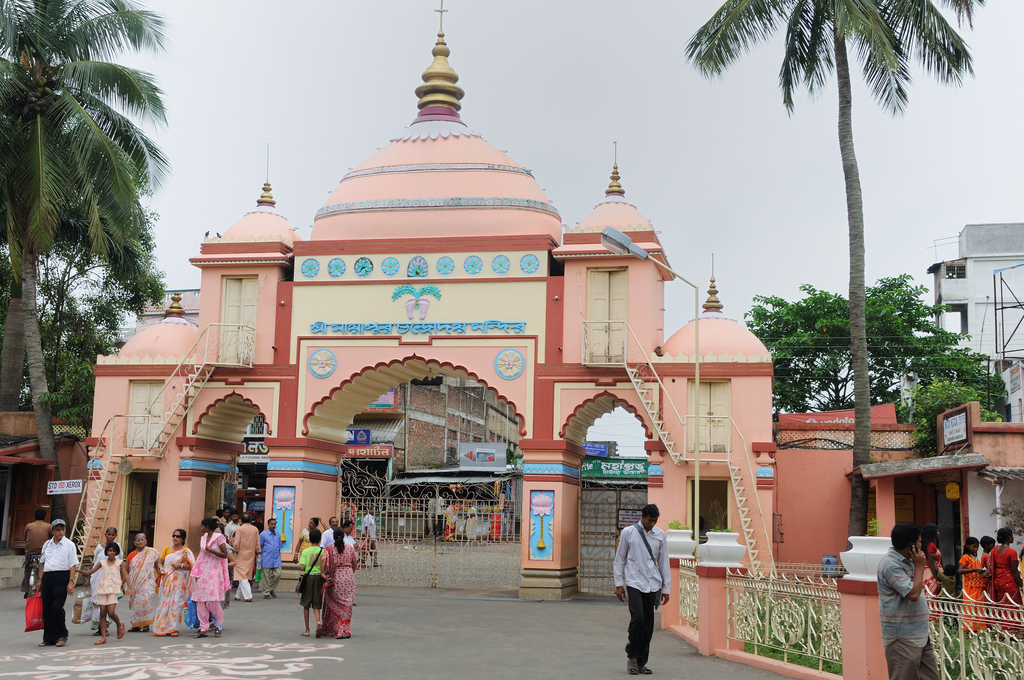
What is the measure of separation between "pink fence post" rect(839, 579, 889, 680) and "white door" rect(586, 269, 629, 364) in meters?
11.8

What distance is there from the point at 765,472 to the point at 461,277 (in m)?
7.15

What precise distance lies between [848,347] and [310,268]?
23.1m

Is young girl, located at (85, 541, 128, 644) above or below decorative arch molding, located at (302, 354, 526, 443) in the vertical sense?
below

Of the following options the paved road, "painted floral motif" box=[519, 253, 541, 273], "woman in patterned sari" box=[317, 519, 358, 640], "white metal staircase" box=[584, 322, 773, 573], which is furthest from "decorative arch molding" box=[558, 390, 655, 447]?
"woman in patterned sari" box=[317, 519, 358, 640]

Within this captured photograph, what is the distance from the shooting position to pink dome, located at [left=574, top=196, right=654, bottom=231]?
21.3 metres

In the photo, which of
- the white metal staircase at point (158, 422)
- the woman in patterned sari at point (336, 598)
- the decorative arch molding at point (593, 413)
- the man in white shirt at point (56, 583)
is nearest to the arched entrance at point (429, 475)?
the decorative arch molding at point (593, 413)

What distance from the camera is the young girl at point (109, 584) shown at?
13102mm

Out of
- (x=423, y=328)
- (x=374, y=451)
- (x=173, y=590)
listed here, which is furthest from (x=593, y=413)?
(x=374, y=451)

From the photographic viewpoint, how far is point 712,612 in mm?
12008

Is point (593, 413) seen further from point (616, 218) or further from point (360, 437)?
point (360, 437)

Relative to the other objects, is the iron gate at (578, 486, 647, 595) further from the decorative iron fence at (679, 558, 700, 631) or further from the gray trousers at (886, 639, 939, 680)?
the gray trousers at (886, 639, 939, 680)

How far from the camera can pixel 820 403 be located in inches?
1548

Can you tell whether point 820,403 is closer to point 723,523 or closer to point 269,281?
point 723,523

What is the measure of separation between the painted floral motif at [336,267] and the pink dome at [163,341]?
3492 millimetres
